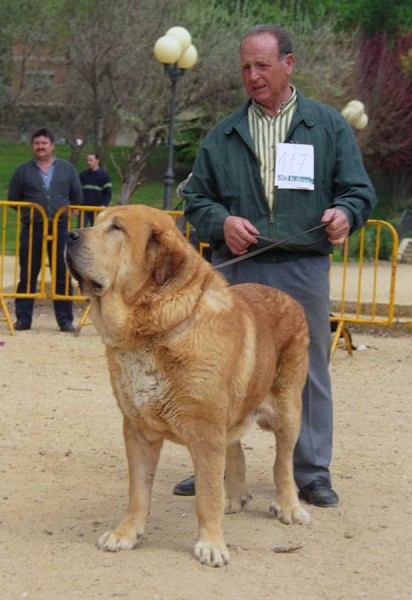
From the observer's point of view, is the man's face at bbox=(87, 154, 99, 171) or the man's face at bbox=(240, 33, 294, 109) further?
the man's face at bbox=(87, 154, 99, 171)

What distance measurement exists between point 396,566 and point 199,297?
1.55 meters

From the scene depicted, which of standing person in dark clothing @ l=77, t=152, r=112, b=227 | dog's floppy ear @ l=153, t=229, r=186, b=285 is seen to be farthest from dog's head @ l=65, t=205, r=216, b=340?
standing person in dark clothing @ l=77, t=152, r=112, b=227

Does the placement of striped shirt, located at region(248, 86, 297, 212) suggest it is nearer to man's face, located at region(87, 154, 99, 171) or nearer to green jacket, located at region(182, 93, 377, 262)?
green jacket, located at region(182, 93, 377, 262)

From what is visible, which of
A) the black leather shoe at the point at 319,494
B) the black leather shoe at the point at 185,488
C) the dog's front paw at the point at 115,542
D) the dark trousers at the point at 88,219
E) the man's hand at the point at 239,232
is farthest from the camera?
the dark trousers at the point at 88,219

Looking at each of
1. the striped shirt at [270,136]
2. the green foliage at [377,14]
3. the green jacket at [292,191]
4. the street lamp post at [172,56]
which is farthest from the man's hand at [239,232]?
the green foliage at [377,14]

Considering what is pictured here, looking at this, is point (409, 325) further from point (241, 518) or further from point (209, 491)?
point (209, 491)

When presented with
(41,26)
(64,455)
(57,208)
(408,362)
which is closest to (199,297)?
(64,455)

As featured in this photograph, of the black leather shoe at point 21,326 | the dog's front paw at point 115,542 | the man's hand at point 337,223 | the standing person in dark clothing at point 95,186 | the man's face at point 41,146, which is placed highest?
the man's face at point 41,146

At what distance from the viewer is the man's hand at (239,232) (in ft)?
17.8

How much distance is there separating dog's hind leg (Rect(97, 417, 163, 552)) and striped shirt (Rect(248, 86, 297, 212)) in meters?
1.53

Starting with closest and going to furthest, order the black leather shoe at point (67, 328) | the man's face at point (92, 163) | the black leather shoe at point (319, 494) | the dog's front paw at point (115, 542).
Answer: the dog's front paw at point (115, 542) → the black leather shoe at point (319, 494) → the black leather shoe at point (67, 328) → the man's face at point (92, 163)

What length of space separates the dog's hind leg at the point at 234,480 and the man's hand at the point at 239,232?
1091mm

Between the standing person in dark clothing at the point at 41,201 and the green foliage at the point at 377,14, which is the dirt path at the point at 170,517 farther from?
the green foliage at the point at 377,14

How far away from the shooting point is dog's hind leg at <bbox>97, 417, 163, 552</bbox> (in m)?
4.89
